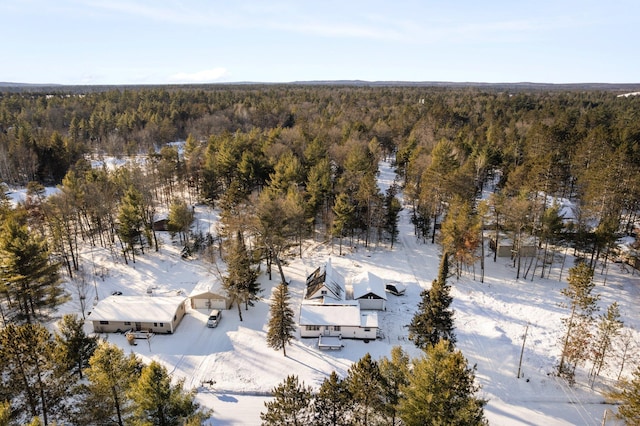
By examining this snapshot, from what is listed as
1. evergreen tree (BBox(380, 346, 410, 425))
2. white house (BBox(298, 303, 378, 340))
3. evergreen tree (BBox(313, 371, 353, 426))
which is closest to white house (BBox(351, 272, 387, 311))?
white house (BBox(298, 303, 378, 340))

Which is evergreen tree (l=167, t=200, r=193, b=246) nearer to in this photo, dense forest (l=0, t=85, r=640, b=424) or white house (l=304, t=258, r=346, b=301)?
dense forest (l=0, t=85, r=640, b=424)

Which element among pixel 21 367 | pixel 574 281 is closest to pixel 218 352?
pixel 21 367

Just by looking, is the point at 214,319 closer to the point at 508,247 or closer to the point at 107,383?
the point at 107,383

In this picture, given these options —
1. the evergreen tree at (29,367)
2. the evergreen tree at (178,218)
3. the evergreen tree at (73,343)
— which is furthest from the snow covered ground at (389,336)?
the evergreen tree at (29,367)

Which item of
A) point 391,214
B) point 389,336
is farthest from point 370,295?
point 391,214

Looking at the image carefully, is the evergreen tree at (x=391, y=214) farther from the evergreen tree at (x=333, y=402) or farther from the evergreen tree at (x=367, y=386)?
the evergreen tree at (x=333, y=402)

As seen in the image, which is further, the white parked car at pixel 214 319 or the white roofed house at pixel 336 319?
the white parked car at pixel 214 319
